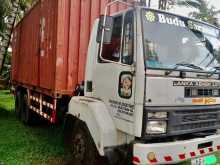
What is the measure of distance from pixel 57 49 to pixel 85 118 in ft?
5.16

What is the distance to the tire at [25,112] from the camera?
27.3ft

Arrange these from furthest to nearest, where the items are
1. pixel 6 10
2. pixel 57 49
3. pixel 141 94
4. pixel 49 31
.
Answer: pixel 6 10 < pixel 49 31 < pixel 57 49 < pixel 141 94

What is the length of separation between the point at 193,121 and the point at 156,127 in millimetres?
608

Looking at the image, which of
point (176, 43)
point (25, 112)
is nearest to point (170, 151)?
point (176, 43)

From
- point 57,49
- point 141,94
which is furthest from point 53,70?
point 141,94

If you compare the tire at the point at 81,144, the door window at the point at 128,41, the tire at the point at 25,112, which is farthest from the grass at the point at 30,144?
the door window at the point at 128,41

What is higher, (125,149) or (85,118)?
(85,118)

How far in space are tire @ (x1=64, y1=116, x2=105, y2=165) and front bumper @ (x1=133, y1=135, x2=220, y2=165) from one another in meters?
0.86

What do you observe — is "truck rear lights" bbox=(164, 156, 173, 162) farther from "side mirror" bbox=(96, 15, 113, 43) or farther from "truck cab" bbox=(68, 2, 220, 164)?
"side mirror" bbox=(96, 15, 113, 43)

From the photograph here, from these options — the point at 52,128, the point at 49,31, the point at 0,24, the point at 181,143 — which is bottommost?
the point at 52,128

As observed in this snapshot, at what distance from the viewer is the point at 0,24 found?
55.3 ft

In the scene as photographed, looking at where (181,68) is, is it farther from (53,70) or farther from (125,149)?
(53,70)

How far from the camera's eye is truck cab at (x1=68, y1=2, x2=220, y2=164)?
3689mm

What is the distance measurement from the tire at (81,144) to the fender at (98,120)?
153mm
